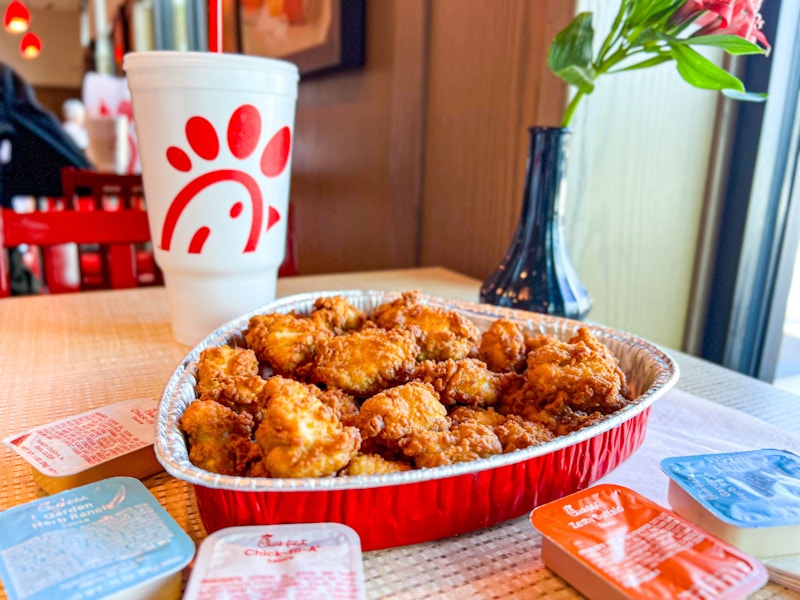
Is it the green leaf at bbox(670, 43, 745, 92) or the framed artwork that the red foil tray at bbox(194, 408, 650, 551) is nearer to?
the green leaf at bbox(670, 43, 745, 92)

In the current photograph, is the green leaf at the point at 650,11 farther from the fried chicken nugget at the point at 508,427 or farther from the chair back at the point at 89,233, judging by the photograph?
the chair back at the point at 89,233

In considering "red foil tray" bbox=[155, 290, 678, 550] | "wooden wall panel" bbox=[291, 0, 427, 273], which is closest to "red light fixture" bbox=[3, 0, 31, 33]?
"wooden wall panel" bbox=[291, 0, 427, 273]

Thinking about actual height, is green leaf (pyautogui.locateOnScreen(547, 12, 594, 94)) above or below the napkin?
above

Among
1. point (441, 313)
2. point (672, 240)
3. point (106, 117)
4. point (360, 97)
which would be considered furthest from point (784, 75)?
point (106, 117)

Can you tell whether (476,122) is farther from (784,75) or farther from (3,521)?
(3,521)

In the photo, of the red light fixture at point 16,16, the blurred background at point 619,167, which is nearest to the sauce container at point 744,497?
the blurred background at point 619,167

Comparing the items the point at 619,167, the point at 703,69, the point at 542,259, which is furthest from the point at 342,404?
the point at 619,167
